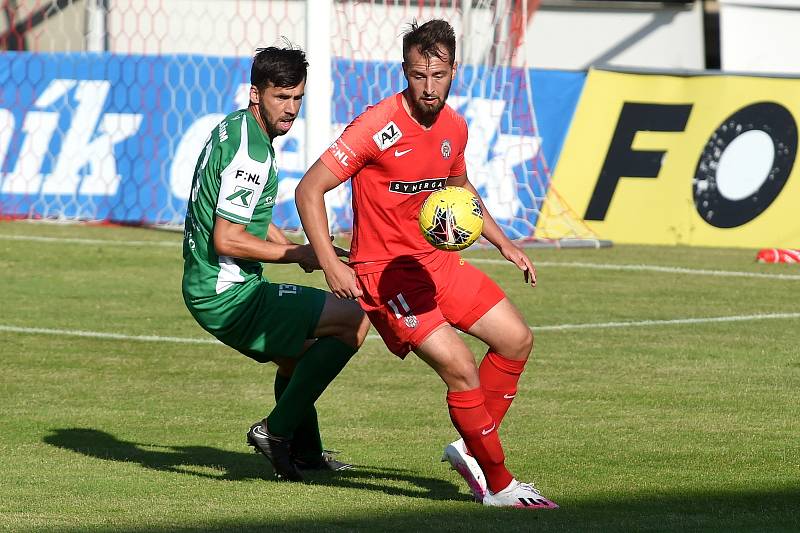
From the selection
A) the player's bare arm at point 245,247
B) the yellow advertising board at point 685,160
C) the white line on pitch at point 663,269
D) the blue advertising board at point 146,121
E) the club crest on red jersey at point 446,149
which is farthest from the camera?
the blue advertising board at point 146,121

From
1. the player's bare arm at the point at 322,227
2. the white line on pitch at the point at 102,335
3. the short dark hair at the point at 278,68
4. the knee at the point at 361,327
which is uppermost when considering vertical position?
the short dark hair at the point at 278,68

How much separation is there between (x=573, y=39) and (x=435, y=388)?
57.7 ft

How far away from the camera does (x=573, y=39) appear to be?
26188 millimetres

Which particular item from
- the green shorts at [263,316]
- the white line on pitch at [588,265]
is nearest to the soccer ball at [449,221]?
the green shorts at [263,316]

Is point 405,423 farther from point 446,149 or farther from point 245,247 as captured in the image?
point 446,149

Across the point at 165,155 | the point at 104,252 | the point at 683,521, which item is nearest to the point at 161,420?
the point at 683,521

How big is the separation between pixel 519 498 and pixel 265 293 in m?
1.62

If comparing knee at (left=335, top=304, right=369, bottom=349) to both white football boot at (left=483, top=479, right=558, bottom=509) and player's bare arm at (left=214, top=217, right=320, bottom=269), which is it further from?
white football boot at (left=483, top=479, right=558, bottom=509)

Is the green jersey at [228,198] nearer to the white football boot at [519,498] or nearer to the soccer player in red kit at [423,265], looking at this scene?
the soccer player in red kit at [423,265]

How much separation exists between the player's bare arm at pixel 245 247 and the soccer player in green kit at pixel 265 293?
57mm

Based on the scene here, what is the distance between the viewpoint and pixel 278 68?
6.92m

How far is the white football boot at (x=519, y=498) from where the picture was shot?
20.6 feet

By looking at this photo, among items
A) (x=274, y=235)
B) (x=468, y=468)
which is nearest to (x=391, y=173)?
(x=274, y=235)

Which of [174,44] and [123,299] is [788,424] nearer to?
[123,299]
